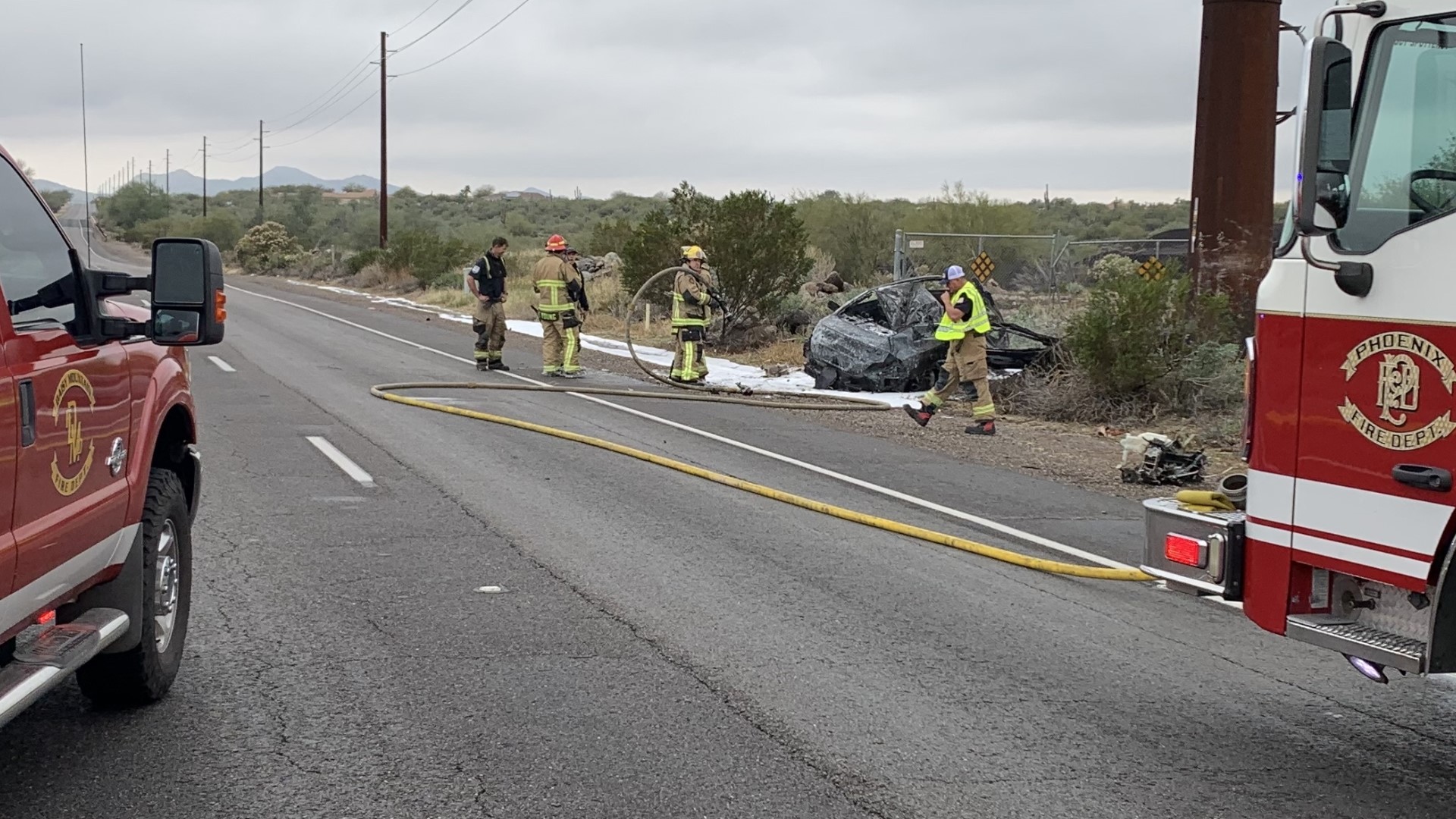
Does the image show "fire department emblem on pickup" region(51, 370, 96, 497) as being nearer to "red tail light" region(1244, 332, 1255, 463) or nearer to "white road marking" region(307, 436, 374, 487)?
"red tail light" region(1244, 332, 1255, 463)

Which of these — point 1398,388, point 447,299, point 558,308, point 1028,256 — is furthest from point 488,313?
point 1028,256

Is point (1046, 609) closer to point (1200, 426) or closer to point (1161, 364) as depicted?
point (1200, 426)

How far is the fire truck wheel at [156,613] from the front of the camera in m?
5.14

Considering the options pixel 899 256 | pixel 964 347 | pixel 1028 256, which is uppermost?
pixel 1028 256

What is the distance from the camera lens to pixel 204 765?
4746 mm

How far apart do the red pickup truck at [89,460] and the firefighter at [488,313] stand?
14.3m

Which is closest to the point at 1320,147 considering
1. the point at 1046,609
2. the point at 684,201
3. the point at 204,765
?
the point at 1046,609

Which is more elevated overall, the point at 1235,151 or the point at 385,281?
the point at 1235,151

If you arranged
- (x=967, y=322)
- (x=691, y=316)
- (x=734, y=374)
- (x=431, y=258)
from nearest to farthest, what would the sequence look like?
(x=967, y=322)
(x=691, y=316)
(x=734, y=374)
(x=431, y=258)

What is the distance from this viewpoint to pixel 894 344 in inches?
711

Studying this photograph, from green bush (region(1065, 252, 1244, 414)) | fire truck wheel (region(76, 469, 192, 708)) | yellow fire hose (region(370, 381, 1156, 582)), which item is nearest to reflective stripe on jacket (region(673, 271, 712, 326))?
yellow fire hose (region(370, 381, 1156, 582))

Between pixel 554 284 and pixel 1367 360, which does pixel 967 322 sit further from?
pixel 1367 360

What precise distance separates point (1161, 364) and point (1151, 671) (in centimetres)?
988

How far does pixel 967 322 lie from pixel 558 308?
6534mm
